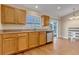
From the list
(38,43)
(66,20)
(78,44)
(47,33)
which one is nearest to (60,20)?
(66,20)

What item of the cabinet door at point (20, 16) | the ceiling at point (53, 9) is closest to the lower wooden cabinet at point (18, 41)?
the cabinet door at point (20, 16)

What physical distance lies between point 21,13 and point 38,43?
157cm

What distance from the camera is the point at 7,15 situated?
14.8 ft

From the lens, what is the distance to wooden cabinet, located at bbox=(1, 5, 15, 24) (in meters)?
4.41

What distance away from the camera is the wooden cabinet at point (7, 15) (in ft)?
14.5

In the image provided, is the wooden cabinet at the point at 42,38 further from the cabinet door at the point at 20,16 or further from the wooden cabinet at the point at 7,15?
the wooden cabinet at the point at 7,15

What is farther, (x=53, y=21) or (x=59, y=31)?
(x=53, y=21)

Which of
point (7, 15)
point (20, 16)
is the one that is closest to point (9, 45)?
point (7, 15)

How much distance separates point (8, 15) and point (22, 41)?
3.27 ft

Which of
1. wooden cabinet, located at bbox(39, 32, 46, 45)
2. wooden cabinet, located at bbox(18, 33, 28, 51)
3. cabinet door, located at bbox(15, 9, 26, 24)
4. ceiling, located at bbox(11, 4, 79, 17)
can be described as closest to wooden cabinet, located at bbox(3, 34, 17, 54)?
wooden cabinet, located at bbox(18, 33, 28, 51)

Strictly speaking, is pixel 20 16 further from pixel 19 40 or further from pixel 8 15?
pixel 19 40

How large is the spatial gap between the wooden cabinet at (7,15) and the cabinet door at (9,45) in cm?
65
